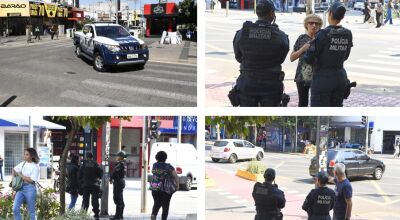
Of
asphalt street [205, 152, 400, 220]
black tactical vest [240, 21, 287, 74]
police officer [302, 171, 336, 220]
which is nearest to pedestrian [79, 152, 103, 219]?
asphalt street [205, 152, 400, 220]

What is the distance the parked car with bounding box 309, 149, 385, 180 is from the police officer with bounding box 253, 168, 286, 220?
29 centimetres

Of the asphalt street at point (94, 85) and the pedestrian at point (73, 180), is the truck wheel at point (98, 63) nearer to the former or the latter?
the asphalt street at point (94, 85)

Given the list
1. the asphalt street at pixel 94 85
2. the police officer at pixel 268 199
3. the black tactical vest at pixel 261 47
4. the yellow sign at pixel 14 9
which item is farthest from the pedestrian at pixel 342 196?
the yellow sign at pixel 14 9

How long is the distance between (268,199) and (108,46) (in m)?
1.47

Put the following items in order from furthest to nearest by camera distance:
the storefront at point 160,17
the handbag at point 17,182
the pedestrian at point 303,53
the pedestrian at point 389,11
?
the pedestrian at point 389,11
the handbag at point 17,182
the storefront at point 160,17
the pedestrian at point 303,53

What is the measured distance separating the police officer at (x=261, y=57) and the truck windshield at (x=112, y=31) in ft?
2.73

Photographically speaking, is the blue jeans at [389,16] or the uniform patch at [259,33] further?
the blue jeans at [389,16]

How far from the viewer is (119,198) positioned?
14.4ft

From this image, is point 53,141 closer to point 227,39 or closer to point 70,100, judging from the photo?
point 70,100

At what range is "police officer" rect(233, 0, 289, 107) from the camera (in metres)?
3.72

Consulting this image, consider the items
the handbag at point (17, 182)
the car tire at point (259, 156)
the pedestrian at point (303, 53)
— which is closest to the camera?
→ the pedestrian at point (303, 53)

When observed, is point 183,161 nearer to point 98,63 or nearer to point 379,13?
point 98,63

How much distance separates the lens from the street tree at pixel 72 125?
413 cm

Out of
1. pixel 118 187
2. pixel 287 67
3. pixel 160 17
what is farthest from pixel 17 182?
pixel 287 67
